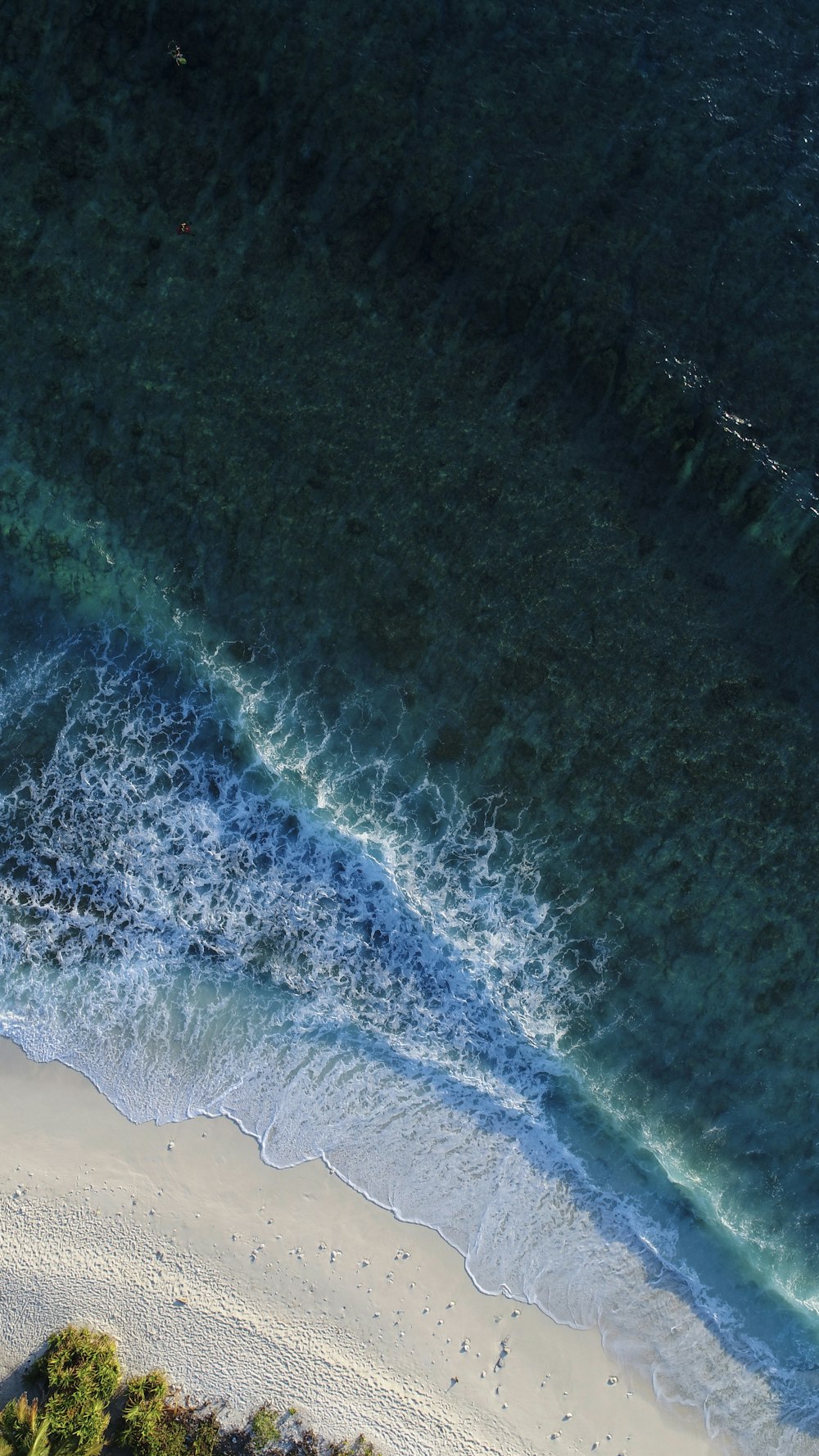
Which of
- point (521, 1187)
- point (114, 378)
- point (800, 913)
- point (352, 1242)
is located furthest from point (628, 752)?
point (114, 378)

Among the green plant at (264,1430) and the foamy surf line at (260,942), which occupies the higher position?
the foamy surf line at (260,942)

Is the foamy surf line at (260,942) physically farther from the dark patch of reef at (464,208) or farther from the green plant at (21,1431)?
the green plant at (21,1431)

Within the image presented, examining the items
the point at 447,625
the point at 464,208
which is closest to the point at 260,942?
the point at 447,625

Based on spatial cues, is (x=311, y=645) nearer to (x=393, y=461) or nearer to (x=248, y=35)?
(x=393, y=461)

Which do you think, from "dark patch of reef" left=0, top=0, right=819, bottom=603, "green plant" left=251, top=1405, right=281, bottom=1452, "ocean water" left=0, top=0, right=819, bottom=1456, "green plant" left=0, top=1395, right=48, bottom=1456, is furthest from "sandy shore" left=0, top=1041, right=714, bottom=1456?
"dark patch of reef" left=0, top=0, right=819, bottom=603

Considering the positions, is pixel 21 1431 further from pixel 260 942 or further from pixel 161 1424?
pixel 260 942

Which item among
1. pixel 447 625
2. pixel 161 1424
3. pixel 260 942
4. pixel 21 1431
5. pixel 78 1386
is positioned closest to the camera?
pixel 21 1431

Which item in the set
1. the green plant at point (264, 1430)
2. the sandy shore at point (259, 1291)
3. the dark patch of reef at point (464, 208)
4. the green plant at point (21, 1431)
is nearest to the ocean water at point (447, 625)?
the dark patch of reef at point (464, 208)
